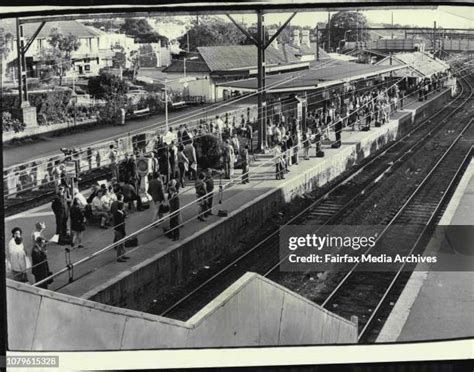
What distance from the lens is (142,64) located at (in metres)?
8.17

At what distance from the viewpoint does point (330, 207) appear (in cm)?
941

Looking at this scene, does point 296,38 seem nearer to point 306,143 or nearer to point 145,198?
point 306,143

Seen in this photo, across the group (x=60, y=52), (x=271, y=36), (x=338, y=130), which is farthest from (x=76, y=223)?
(x=338, y=130)

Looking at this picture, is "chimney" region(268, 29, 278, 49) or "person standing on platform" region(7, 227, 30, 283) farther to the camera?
"chimney" region(268, 29, 278, 49)

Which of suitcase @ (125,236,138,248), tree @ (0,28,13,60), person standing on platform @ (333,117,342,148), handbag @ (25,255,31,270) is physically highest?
tree @ (0,28,13,60)

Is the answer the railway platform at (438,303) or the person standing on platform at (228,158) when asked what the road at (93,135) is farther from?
the railway platform at (438,303)

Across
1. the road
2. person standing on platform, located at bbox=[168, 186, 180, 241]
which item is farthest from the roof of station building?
person standing on platform, located at bbox=[168, 186, 180, 241]

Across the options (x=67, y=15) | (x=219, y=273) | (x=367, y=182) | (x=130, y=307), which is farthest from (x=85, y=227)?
(x=367, y=182)

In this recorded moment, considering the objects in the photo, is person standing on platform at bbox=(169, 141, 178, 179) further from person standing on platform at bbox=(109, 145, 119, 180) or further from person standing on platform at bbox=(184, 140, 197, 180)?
person standing on platform at bbox=(109, 145, 119, 180)

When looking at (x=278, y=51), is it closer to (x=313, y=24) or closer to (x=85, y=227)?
(x=313, y=24)

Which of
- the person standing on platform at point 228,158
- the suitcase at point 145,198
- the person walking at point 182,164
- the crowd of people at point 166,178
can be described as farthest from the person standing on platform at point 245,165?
the suitcase at point 145,198

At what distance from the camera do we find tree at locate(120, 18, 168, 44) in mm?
7621

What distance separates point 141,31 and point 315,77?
7.97ft

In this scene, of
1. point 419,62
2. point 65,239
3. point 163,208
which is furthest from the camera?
point 419,62
